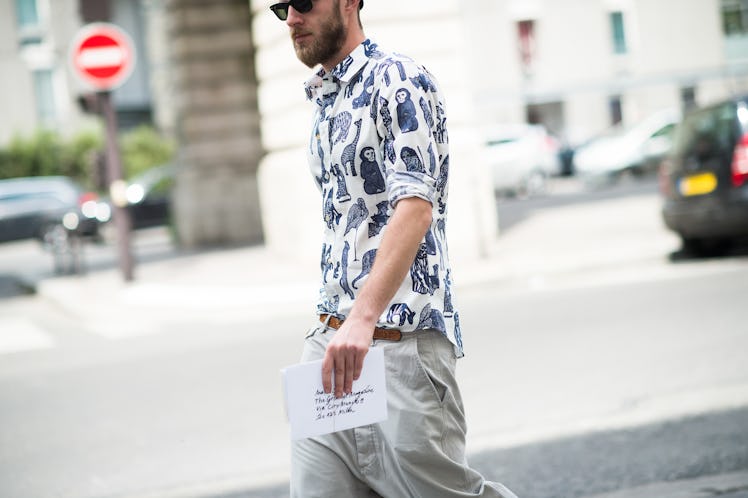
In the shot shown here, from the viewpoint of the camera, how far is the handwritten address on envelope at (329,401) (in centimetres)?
240

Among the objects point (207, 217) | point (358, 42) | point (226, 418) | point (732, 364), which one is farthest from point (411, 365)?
point (207, 217)

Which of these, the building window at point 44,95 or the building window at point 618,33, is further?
the building window at point 44,95

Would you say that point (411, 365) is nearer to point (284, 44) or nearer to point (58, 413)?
point (58, 413)

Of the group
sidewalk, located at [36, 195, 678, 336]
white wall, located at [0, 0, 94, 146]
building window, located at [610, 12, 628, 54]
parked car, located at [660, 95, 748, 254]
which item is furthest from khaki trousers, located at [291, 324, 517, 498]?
white wall, located at [0, 0, 94, 146]

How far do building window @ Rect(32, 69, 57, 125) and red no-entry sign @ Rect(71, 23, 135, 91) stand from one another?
33252mm

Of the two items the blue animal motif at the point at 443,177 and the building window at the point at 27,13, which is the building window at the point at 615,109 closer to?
the building window at the point at 27,13

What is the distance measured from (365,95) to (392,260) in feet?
1.32

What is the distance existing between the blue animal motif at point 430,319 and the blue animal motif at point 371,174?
0.96 ft

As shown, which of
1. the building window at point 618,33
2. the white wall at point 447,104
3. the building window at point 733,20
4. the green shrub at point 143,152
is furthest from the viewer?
the building window at point 618,33

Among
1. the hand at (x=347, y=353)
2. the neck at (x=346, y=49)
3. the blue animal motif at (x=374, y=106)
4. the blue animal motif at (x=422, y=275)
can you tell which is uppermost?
the neck at (x=346, y=49)

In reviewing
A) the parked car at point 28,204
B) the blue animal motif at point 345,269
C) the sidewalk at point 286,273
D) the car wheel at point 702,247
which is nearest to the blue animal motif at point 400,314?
the blue animal motif at point 345,269

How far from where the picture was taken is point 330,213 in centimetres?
259

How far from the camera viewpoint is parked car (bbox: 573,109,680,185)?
94.4 ft

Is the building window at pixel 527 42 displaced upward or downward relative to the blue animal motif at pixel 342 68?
upward
